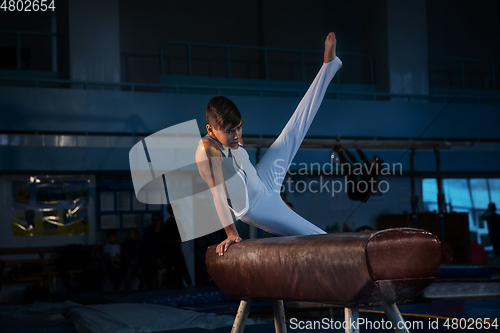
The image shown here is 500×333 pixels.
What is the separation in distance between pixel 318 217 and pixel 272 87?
8.64 ft

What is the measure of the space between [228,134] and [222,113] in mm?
107

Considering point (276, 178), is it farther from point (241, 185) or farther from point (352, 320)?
point (352, 320)

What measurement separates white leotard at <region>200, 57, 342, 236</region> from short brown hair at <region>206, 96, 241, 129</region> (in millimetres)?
103

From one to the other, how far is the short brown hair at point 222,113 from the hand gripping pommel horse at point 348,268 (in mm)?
610

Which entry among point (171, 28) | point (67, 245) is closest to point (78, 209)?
point (67, 245)

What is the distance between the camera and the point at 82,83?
25.6ft

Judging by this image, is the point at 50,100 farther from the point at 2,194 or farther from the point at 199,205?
the point at 199,205

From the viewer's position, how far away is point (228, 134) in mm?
2258

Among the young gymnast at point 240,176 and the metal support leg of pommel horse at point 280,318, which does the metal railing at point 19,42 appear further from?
the metal support leg of pommel horse at point 280,318

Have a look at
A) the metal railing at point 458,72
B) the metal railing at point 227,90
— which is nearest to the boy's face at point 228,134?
the metal railing at point 227,90

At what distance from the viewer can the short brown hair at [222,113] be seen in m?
2.22

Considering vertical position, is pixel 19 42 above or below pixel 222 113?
above

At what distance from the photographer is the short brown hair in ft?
7.29

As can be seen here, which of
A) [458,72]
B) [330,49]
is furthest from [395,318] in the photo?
[458,72]
